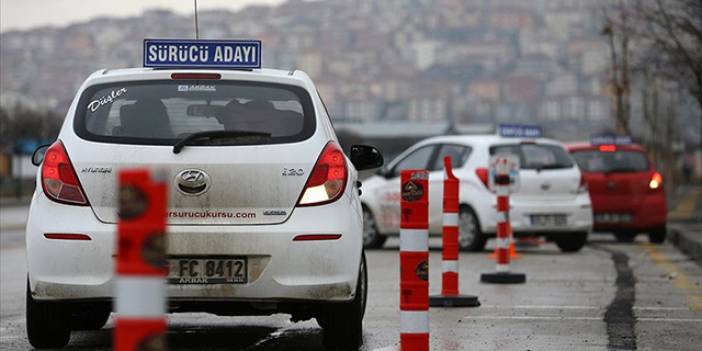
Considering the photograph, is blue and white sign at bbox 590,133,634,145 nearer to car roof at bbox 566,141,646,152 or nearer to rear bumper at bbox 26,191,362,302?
car roof at bbox 566,141,646,152

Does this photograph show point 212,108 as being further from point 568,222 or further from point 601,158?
point 601,158

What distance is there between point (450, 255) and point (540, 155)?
884 cm

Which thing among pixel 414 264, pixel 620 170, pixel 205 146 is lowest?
pixel 620 170

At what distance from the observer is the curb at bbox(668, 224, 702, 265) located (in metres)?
19.9

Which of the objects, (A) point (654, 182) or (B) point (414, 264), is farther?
(A) point (654, 182)

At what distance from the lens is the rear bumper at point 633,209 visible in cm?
2316

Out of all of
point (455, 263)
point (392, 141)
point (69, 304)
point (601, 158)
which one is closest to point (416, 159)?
point (601, 158)

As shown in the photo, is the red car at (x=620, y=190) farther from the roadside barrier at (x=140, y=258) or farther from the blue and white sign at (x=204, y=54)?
the roadside barrier at (x=140, y=258)

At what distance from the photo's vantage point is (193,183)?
8.27 m

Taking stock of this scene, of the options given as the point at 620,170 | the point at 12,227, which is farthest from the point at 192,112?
the point at 12,227

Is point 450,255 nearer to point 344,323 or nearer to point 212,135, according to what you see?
point 344,323

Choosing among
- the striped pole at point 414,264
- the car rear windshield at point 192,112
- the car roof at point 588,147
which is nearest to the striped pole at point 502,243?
the car rear windshield at point 192,112

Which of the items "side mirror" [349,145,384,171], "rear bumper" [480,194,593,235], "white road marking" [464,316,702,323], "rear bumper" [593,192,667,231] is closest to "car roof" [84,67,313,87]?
"side mirror" [349,145,384,171]

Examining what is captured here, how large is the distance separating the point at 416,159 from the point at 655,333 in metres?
11.1
